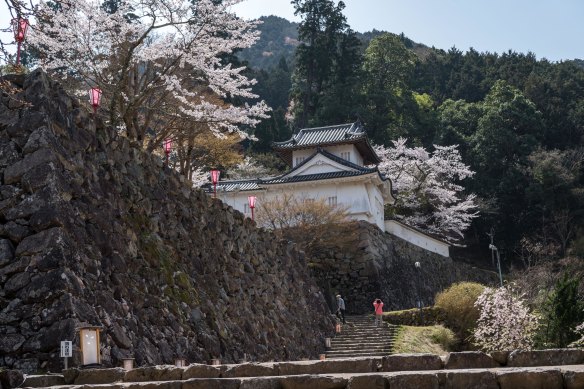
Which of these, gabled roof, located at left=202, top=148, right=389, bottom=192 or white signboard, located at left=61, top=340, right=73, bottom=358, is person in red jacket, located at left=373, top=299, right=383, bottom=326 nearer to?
gabled roof, located at left=202, top=148, right=389, bottom=192

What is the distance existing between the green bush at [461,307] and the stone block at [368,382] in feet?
81.8

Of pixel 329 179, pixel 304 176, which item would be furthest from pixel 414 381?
pixel 304 176

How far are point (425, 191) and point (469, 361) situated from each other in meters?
41.8

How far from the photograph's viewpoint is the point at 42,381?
7324mm

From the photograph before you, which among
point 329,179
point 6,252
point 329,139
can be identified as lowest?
point 6,252

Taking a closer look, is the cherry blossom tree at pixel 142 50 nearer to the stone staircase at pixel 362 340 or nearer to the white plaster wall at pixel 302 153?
the stone staircase at pixel 362 340

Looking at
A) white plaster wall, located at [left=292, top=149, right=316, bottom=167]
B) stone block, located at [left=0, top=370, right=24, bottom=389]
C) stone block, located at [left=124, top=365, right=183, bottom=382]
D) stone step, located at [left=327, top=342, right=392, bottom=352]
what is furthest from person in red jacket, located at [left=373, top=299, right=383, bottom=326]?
stone block, located at [left=0, top=370, right=24, bottom=389]

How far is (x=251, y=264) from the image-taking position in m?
18.3

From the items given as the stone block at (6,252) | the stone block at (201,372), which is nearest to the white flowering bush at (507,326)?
the stone block at (6,252)

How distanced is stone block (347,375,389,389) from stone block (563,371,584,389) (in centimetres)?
131

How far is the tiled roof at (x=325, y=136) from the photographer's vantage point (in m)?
39.7

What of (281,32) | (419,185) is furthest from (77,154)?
(281,32)

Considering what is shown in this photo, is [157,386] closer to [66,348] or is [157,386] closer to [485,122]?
[66,348]

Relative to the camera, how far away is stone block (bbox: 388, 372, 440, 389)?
561cm
